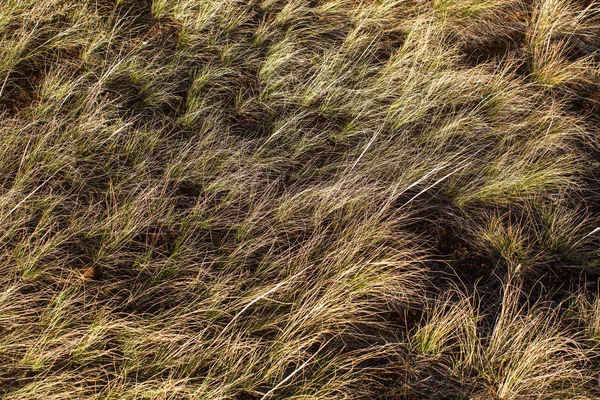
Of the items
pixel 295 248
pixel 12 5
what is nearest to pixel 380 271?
pixel 295 248

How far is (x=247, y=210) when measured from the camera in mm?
2922

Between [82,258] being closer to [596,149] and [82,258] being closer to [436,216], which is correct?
[436,216]

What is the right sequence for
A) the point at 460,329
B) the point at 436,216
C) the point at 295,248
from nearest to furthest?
the point at 460,329 → the point at 295,248 → the point at 436,216

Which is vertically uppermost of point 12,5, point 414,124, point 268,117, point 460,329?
point 12,5

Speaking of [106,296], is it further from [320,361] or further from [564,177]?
[564,177]

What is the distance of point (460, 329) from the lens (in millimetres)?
2588

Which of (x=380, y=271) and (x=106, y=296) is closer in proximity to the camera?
(x=106, y=296)

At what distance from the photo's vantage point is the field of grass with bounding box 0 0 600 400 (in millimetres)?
2373

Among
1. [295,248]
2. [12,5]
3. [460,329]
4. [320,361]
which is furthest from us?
[12,5]

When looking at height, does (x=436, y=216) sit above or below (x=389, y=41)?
below

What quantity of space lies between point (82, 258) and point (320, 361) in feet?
3.79

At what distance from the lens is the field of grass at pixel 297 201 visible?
2.37m

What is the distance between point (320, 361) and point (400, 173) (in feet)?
3.83

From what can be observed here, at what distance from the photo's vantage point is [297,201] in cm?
288
